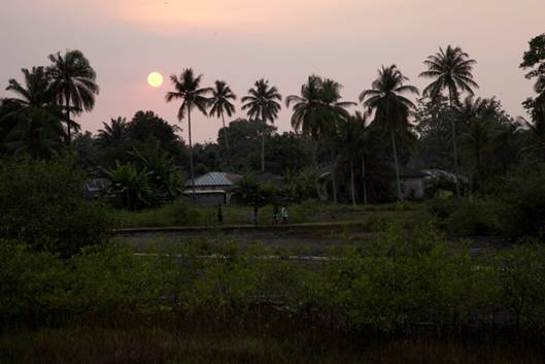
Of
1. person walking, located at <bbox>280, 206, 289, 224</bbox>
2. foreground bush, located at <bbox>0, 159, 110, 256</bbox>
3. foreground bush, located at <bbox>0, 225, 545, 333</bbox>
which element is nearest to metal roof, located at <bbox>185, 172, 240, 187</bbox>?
person walking, located at <bbox>280, 206, 289, 224</bbox>

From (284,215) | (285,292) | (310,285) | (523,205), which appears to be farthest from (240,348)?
(284,215)

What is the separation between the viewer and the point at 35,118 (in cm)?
4547

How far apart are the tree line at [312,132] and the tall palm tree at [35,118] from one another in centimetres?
8

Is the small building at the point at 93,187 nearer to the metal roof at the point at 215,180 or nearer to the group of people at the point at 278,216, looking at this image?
the group of people at the point at 278,216

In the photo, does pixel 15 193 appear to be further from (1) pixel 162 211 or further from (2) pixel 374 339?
(1) pixel 162 211

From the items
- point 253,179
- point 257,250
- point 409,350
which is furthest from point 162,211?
point 409,350

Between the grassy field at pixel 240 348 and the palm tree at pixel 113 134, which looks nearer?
the grassy field at pixel 240 348

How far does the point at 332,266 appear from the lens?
7629 millimetres

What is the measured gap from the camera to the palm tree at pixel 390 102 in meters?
57.0


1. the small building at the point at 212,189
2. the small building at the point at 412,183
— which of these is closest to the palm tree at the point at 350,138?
the small building at the point at 412,183

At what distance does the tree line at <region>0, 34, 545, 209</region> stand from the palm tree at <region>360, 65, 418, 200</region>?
0.31ft

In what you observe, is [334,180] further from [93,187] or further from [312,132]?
[93,187]

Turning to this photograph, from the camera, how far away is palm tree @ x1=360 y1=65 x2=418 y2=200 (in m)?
57.0

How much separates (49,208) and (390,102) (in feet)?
159
